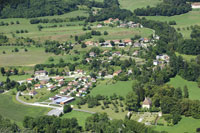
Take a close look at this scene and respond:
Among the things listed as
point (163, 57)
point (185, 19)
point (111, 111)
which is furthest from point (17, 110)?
point (185, 19)

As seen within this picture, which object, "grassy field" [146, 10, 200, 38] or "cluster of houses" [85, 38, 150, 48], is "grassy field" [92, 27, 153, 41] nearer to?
"cluster of houses" [85, 38, 150, 48]

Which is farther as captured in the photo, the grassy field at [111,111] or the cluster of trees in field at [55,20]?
the cluster of trees in field at [55,20]

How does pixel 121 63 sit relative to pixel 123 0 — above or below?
below

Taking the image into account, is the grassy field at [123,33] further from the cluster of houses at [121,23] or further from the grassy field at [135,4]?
the grassy field at [135,4]

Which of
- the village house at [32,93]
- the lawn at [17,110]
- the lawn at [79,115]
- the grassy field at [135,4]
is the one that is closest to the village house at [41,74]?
the village house at [32,93]

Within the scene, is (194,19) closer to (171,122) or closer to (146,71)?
(146,71)

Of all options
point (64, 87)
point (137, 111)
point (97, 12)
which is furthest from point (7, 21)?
point (137, 111)

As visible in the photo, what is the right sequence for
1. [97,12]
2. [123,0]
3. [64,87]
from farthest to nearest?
1. [123,0]
2. [97,12]
3. [64,87]

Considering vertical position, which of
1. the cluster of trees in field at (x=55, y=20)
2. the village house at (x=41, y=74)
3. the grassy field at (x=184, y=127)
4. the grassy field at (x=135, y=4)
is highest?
the grassy field at (x=135, y=4)
